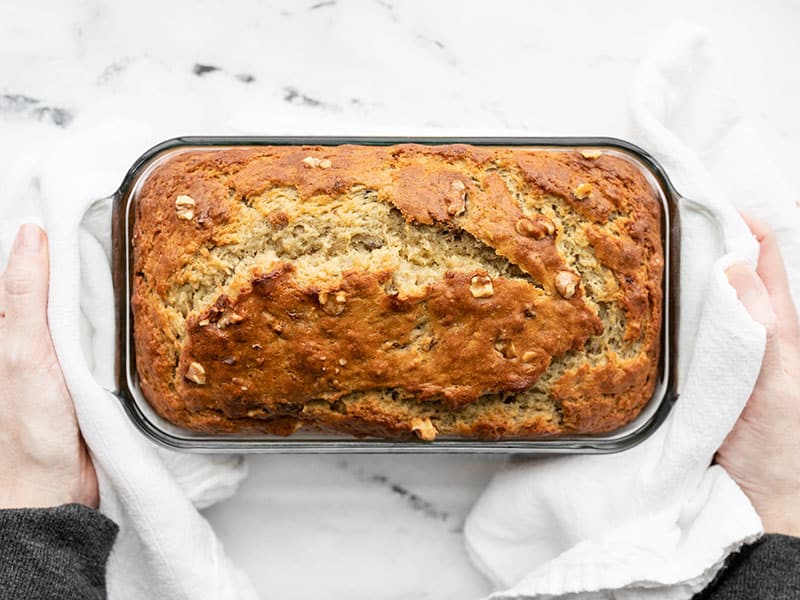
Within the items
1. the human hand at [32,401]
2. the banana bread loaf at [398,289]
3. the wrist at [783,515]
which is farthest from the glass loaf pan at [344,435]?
the wrist at [783,515]

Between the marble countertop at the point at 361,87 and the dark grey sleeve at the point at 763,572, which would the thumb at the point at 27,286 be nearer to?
the marble countertop at the point at 361,87

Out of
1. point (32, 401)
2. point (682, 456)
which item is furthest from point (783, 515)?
point (32, 401)

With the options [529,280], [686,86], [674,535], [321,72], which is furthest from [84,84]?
[674,535]

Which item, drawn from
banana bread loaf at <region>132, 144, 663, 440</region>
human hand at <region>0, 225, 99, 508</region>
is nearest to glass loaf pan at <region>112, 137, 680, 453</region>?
banana bread loaf at <region>132, 144, 663, 440</region>

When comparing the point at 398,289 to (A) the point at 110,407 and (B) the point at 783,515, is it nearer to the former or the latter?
(A) the point at 110,407

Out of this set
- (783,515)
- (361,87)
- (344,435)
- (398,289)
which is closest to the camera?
(398,289)

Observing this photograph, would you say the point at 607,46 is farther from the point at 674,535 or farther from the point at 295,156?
the point at 674,535
